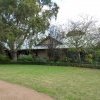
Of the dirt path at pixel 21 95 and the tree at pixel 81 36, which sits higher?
the tree at pixel 81 36

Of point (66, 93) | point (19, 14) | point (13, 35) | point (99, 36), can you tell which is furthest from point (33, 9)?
point (66, 93)

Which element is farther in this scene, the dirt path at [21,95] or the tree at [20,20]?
the tree at [20,20]

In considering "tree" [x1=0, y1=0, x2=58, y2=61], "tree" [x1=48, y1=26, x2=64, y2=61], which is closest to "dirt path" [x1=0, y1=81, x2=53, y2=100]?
"tree" [x1=0, y1=0, x2=58, y2=61]

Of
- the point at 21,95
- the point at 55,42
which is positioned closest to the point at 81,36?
the point at 55,42

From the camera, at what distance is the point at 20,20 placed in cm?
3931

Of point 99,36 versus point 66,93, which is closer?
point 66,93

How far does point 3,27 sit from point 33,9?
15.9 feet

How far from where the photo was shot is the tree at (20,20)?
3797 centimetres

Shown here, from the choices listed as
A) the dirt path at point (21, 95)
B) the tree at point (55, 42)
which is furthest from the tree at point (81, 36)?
the dirt path at point (21, 95)

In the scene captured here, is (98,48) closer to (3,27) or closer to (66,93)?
(3,27)

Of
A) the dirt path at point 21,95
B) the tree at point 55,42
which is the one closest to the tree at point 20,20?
the tree at point 55,42

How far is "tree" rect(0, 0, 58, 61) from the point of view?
38.0 meters

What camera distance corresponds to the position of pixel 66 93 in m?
13.3

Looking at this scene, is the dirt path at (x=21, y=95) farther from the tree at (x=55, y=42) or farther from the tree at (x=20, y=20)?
the tree at (x=55, y=42)
